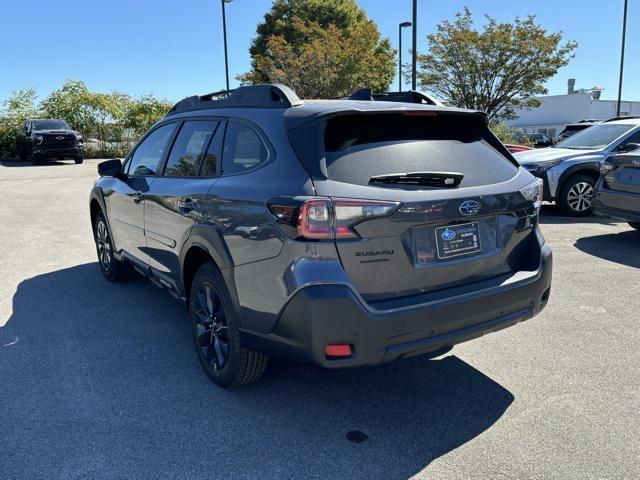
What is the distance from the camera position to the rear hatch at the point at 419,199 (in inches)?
106

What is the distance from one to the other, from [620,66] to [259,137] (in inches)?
1360

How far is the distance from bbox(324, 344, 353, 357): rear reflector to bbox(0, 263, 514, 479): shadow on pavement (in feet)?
1.81

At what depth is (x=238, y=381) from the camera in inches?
130

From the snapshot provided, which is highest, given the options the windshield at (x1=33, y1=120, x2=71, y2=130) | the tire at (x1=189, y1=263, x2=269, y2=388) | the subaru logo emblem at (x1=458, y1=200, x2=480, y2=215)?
the windshield at (x1=33, y1=120, x2=71, y2=130)

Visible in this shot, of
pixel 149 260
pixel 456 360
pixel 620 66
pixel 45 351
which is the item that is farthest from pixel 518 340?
pixel 620 66

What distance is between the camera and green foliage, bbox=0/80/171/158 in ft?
93.0

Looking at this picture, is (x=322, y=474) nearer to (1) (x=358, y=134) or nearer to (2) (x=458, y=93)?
(1) (x=358, y=134)

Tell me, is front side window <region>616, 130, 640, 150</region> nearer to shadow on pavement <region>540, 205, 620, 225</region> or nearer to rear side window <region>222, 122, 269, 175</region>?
shadow on pavement <region>540, 205, 620, 225</region>

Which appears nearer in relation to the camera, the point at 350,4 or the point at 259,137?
the point at 259,137

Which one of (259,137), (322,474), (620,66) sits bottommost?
(322,474)

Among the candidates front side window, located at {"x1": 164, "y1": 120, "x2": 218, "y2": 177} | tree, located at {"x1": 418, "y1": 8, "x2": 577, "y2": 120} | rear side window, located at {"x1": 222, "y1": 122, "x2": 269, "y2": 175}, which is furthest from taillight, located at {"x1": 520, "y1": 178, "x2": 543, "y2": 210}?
tree, located at {"x1": 418, "y1": 8, "x2": 577, "y2": 120}

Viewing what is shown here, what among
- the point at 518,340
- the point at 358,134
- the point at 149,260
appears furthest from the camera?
the point at 149,260

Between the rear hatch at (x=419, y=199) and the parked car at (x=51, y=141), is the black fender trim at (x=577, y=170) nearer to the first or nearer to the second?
the rear hatch at (x=419, y=199)

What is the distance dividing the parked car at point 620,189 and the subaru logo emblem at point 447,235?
17.3ft
